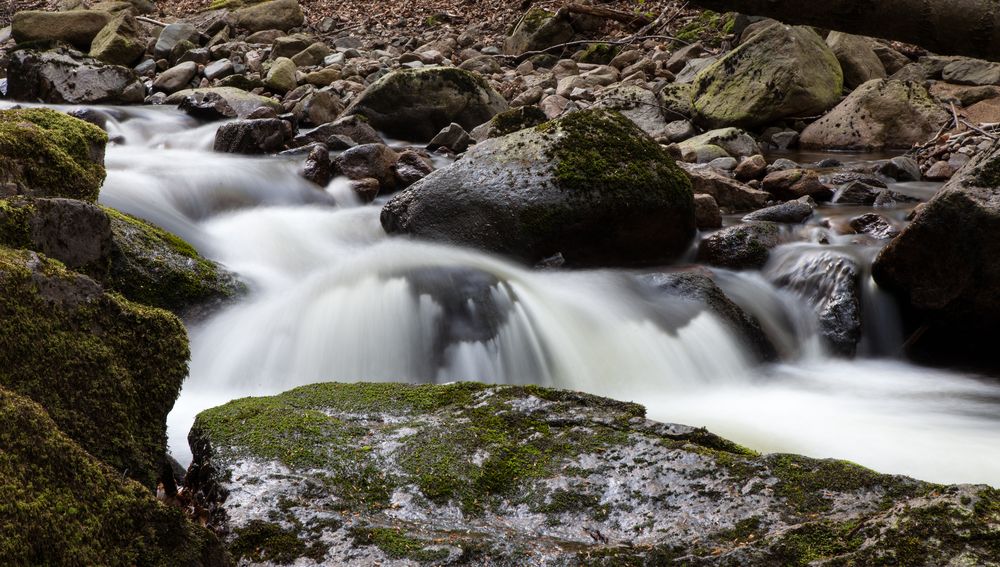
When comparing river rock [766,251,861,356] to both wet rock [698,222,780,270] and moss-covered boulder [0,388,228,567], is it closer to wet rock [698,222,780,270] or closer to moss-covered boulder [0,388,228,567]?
wet rock [698,222,780,270]

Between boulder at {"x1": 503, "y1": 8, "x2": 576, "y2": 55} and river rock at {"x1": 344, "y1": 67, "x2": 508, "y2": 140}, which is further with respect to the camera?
boulder at {"x1": 503, "y1": 8, "x2": 576, "y2": 55}

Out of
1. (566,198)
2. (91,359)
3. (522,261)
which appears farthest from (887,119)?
(91,359)

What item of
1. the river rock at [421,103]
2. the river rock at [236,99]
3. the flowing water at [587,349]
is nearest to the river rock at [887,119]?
the river rock at [421,103]

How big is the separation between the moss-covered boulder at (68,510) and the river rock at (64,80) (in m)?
13.3

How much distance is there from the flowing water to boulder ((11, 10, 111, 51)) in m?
13.6

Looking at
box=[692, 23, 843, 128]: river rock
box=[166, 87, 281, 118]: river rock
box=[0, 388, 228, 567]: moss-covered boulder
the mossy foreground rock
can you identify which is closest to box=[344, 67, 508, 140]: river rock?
box=[166, 87, 281, 118]: river rock

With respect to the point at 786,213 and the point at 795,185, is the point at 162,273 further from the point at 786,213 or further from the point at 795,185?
the point at 795,185

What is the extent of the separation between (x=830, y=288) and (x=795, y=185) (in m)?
2.90

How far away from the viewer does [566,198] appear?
22.1ft

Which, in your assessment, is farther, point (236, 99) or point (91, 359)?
point (236, 99)

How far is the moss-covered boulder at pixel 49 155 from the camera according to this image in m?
3.91

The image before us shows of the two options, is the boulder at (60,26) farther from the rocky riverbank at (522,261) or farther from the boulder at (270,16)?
the rocky riverbank at (522,261)

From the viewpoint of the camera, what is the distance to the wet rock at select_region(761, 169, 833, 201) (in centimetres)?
912

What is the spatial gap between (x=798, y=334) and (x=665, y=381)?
150 cm
